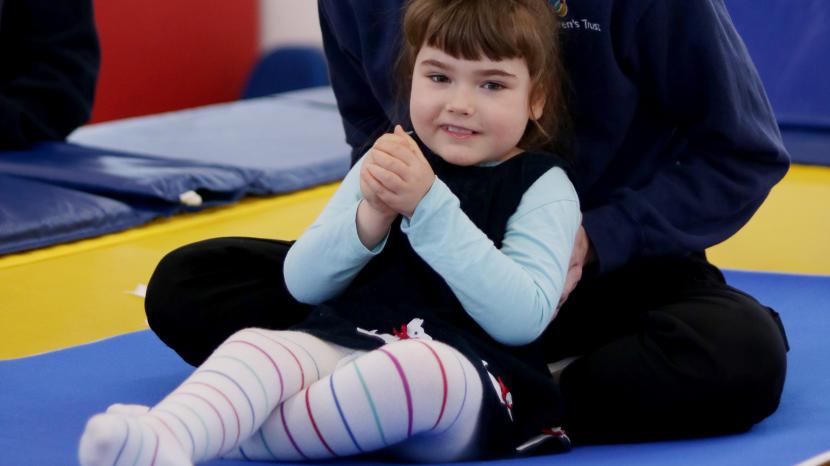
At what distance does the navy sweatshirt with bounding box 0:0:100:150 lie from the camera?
2555mm

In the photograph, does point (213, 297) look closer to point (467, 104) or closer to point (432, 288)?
point (432, 288)

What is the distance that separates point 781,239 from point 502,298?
45.6 inches

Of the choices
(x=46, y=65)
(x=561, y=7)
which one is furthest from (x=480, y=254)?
(x=46, y=65)

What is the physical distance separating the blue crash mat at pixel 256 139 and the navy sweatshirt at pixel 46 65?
0.11m

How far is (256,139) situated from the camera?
279 centimetres

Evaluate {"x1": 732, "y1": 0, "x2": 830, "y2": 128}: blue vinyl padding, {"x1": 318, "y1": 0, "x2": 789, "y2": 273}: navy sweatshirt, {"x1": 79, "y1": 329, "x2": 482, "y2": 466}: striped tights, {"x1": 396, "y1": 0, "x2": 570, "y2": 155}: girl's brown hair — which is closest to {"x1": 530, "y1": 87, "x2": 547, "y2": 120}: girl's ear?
{"x1": 396, "y1": 0, "x2": 570, "y2": 155}: girl's brown hair

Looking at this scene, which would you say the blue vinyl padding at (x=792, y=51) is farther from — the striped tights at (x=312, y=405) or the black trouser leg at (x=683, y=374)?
the striped tights at (x=312, y=405)

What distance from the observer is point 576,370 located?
1.38 m

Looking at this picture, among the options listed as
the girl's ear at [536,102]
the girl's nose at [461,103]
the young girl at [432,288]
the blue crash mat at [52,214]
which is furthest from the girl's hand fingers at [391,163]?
the blue crash mat at [52,214]

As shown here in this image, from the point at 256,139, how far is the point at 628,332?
4.90ft

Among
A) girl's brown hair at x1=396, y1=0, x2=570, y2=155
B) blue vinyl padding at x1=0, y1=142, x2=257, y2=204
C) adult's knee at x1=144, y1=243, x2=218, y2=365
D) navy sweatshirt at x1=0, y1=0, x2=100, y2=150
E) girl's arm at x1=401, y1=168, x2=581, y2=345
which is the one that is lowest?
blue vinyl padding at x1=0, y1=142, x2=257, y2=204

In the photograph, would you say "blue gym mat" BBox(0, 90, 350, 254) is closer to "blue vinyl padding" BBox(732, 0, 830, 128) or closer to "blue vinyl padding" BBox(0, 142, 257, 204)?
"blue vinyl padding" BBox(0, 142, 257, 204)

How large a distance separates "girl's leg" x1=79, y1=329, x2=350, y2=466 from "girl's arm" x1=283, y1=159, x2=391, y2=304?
92 mm

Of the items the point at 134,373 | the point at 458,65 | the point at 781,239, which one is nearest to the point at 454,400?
the point at 458,65
